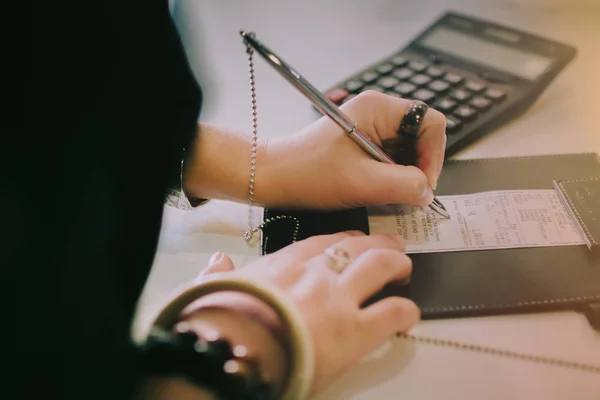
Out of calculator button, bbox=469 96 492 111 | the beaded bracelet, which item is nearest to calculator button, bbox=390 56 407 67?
calculator button, bbox=469 96 492 111

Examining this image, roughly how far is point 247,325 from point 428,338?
0.15 metres

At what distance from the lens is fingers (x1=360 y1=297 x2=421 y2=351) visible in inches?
13.8

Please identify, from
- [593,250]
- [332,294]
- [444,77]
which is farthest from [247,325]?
[444,77]

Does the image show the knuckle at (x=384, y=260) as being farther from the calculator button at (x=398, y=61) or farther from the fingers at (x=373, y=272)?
the calculator button at (x=398, y=61)

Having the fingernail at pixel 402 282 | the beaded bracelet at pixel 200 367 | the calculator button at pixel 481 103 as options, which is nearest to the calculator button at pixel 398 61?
the calculator button at pixel 481 103

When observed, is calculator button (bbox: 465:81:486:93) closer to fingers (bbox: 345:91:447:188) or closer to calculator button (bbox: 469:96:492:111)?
calculator button (bbox: 469:96:492:111)

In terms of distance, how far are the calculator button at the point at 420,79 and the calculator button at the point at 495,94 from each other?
0.07m

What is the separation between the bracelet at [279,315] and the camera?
276 millimetres

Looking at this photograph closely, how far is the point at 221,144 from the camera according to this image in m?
0.48

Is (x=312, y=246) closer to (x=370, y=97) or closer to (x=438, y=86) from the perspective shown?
(x=370, y=97)

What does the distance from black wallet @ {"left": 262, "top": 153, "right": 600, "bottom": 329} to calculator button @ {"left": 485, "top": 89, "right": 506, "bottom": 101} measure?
11 centimetres

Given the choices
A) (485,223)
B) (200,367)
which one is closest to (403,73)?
(485,223)

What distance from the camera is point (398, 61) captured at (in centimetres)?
61

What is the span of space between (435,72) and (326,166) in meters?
0.23
